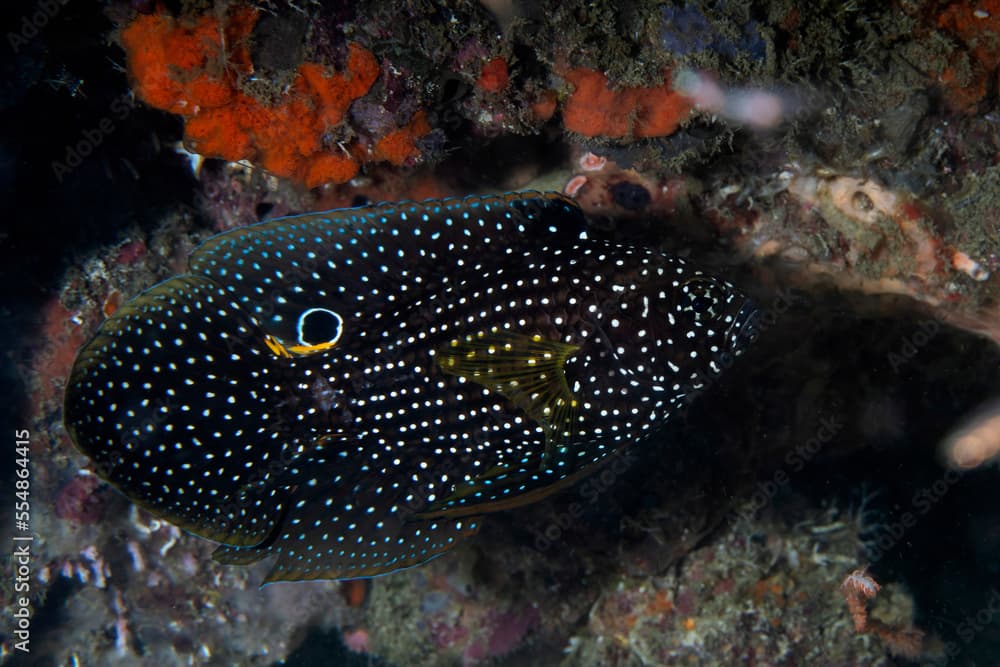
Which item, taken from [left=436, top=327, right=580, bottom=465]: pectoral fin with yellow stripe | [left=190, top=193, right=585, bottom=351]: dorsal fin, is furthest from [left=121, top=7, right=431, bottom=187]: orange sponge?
[left=436, top=327, right=580, bottom=465]: pectoral fin with yellow stripe

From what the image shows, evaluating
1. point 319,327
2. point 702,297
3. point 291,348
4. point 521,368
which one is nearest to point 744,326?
point 702,297

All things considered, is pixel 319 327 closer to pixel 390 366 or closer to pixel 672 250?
pixel 390 366

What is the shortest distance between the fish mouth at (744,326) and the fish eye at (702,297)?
0.14m

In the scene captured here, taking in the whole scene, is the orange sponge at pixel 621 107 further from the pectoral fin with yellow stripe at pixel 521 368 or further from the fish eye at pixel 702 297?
the pectoral fin with yellow stripe at pixel 521 368

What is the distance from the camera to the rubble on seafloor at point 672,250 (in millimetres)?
3752

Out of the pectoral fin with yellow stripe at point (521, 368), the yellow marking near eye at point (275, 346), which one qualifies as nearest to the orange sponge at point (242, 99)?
the yellow marking near eye at point (275, 346)

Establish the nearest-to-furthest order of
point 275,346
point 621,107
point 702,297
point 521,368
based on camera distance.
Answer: point 521,368 < point 702,297 < point 621,107 < point 275,346

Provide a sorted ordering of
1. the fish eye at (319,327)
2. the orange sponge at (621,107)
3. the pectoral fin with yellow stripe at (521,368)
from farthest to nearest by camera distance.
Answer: the fish eye at (319,327) → the orange sponge at (621,107) → the pectoral fin with yellow stripe at (521,368)

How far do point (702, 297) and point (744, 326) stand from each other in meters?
0.33

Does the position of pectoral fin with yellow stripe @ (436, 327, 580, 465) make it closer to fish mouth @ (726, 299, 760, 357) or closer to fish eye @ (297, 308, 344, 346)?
fish eye @ (297, 308, 344, 346)

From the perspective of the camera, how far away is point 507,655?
7.23m

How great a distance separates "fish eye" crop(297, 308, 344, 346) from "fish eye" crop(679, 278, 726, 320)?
2262 mm

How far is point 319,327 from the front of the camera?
160 inches

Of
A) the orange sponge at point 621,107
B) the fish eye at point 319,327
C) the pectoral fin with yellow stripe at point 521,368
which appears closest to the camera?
the pectoral fin with yellow stripe at point 521,368
